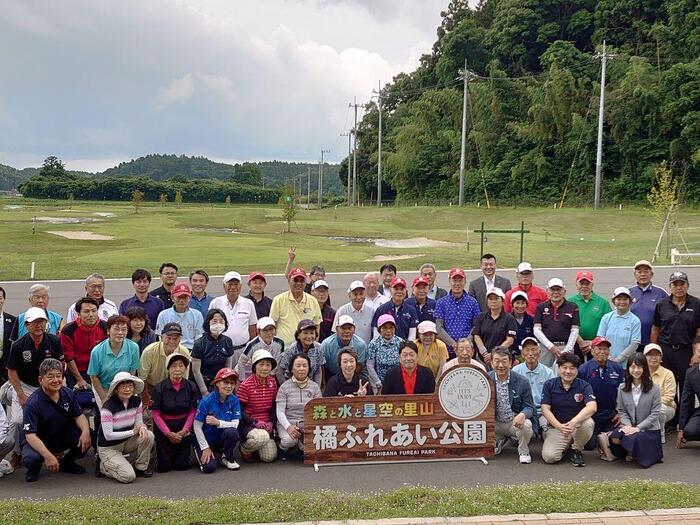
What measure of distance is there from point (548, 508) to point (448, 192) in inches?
2740

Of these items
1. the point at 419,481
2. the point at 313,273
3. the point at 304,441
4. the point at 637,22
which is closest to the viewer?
the point at 419,481

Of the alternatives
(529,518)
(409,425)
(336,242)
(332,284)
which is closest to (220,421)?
(409,425)

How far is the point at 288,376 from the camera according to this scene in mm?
7645

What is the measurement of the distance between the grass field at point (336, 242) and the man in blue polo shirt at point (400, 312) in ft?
50.4

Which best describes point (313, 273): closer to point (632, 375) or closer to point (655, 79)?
point (632, 375)

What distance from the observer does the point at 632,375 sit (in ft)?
24.2

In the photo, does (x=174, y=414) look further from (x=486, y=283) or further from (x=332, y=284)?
(x=332, y=284)

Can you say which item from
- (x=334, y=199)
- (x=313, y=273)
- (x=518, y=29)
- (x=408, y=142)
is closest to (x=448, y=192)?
(x=408, y=142)

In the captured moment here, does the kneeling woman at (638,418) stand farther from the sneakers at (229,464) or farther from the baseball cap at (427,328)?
the sneakers at (229,464)

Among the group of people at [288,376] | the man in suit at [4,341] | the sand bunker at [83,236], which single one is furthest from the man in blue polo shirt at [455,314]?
the sand bunker at [83,236]

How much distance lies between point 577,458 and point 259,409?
3.34 metres

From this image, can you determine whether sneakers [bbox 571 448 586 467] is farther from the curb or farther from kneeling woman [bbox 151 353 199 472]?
kneeling woman [bbox 151 353 199 472]

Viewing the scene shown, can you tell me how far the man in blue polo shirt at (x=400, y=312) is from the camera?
8648 millimetres

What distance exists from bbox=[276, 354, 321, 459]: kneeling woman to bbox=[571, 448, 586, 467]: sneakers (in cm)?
271
